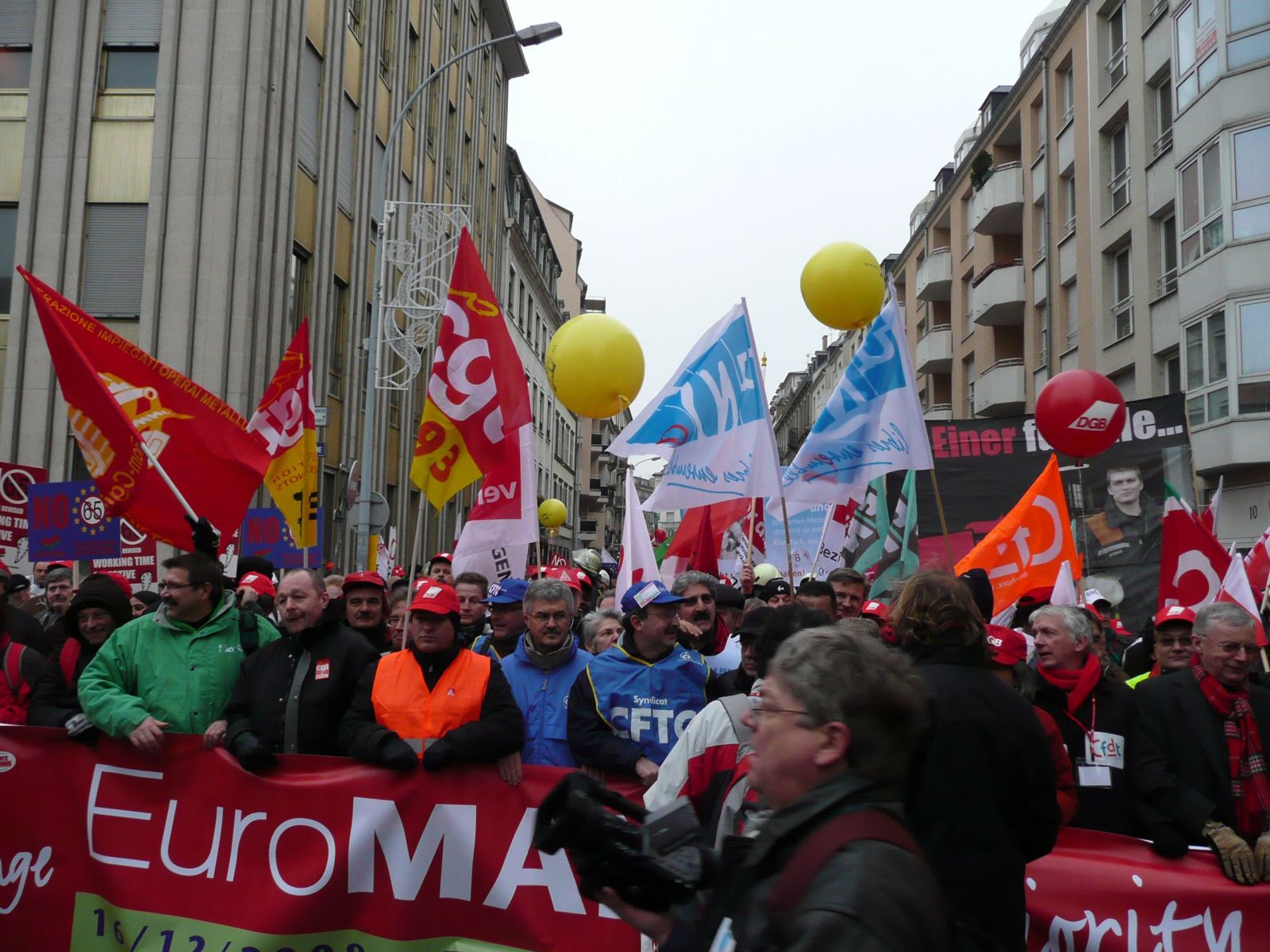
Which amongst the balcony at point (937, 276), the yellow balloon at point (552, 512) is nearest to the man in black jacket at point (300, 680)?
the yellow balloon at point (552, 512)

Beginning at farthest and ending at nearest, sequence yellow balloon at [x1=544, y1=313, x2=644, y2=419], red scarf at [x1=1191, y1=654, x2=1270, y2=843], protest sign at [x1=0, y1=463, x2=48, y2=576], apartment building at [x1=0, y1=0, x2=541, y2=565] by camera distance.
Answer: apartment building at [x1=0, y1=0, x2=541, y2=565] < protest sign at [x1=0, y1=463, x2=48, y2=576] < yellow balloon at [x1=544, y1=313, x2=644, y2=419] < red scarf at [x1=1191, y1=654, x2=1270, y2=843]

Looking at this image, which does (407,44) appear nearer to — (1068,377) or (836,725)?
(1068,377)

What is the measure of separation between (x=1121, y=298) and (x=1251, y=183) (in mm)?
5799

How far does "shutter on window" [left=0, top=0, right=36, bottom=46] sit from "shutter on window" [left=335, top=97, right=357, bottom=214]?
18.2 ft

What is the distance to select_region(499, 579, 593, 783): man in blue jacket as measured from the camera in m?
5.29

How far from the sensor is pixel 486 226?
38.1 m

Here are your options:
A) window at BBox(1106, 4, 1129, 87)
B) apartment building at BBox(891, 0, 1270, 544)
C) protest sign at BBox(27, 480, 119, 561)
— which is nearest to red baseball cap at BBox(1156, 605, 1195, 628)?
protest sign at BBox(27, 480, 119, 561)

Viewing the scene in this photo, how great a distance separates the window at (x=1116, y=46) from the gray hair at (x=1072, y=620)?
2462cm

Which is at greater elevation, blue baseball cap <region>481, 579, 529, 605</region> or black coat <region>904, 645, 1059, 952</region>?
blue baseball cap <region>481, 579, 529, 605</region>

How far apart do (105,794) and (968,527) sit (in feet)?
30.3

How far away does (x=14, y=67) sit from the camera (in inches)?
710

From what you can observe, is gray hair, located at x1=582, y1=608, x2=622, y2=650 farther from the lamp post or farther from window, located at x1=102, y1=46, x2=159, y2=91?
window, located at x1=102, y1=46, x2=159, y2=91

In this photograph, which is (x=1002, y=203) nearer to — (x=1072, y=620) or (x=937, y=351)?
(x=937, y=351)

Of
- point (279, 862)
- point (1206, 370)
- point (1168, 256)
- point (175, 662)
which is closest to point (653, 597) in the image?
point (279, 862)
